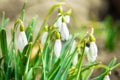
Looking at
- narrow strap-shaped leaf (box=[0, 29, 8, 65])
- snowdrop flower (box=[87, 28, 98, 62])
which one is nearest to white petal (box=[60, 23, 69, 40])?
snowdrop flower (box=[87, 28, 98, 62])

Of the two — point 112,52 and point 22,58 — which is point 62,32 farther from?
point 112,52

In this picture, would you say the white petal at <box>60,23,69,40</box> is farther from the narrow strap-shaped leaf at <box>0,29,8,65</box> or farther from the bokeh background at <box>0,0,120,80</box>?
the bokeh background at <box>0,0,120,80</box>

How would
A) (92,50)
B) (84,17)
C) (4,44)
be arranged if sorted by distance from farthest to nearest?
(84,17) → (4,44) → (92,50)

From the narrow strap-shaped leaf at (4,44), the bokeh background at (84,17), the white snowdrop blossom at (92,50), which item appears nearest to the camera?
the white snowdrop blossom at (92,50)

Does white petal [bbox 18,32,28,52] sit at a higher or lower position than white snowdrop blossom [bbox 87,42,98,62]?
higher

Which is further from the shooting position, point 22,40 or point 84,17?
point 84,17

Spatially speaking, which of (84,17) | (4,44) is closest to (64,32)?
(4,44)

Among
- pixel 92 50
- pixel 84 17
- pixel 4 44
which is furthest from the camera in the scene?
pixel 84 17

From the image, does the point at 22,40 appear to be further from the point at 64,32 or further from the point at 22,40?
the point at 64,32

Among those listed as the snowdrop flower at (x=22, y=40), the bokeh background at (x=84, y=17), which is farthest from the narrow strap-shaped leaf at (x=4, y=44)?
the bokeh background at (x=84, y=17)

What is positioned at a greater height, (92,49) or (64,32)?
(64,32)

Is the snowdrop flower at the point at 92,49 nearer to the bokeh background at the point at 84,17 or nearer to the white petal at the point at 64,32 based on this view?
the white petal at the point at 64,32
